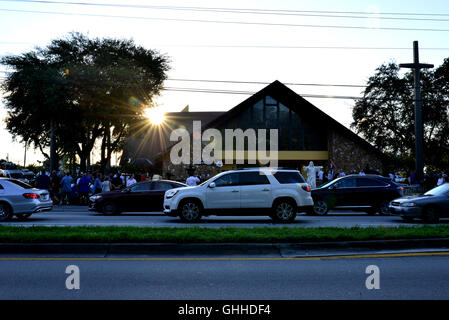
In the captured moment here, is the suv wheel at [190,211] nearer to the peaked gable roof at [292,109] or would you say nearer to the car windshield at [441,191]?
the car windshield at [441,191]

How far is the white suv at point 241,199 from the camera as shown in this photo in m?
14.9

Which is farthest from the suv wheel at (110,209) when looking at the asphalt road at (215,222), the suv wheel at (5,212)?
the suv wheel at (5,212)

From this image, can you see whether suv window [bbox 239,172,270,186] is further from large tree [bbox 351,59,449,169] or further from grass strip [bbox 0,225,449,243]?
large tree [bbox 351,59,449,169]

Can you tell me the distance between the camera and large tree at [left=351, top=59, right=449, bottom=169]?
52.2m

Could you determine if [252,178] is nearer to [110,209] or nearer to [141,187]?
[141,187]

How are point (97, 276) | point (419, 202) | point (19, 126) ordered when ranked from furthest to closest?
point (19, 126) → point (419, 202) → point (97, 276)

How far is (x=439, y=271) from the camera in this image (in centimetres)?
727

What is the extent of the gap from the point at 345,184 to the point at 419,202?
478 cm

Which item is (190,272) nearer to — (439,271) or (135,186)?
(439,271)

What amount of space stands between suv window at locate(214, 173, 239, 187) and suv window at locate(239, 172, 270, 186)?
17cm

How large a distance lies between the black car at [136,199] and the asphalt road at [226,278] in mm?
10261

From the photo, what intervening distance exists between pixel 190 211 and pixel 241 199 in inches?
66.7

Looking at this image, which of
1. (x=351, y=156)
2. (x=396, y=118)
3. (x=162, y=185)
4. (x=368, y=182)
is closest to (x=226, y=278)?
(x=162, y=185)

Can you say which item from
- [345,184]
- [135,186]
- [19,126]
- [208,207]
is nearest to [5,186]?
[135,186]
